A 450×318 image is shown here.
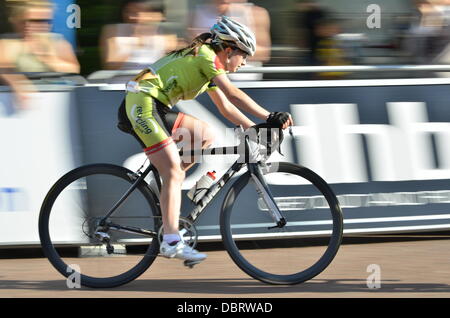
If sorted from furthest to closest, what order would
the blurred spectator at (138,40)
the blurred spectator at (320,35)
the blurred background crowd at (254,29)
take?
the blurred spectator at (320,35) → the blurred spectator at (138,40) → the blurred background crowd at (254,29)

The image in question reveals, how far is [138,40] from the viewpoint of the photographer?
764 centimetres

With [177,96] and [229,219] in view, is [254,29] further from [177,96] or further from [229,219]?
[229,219]

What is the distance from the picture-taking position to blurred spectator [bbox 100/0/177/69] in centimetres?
759

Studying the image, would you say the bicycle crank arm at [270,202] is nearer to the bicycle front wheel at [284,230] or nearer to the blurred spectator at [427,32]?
the bicycle front wheel at [284,230]

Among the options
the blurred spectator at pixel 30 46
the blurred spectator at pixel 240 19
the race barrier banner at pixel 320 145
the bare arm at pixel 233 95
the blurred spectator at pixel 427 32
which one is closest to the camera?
the bare arm at pixel 233 95

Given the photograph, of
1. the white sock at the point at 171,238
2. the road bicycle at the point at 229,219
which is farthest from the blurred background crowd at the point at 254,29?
the white sock at the point at 171,238

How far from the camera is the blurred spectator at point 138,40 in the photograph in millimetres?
7586

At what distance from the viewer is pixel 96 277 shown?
19.7 feet

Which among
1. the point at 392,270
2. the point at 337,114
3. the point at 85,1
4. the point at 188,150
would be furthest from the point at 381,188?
the point at 85,1

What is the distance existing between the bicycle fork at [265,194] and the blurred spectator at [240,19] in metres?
1.93
